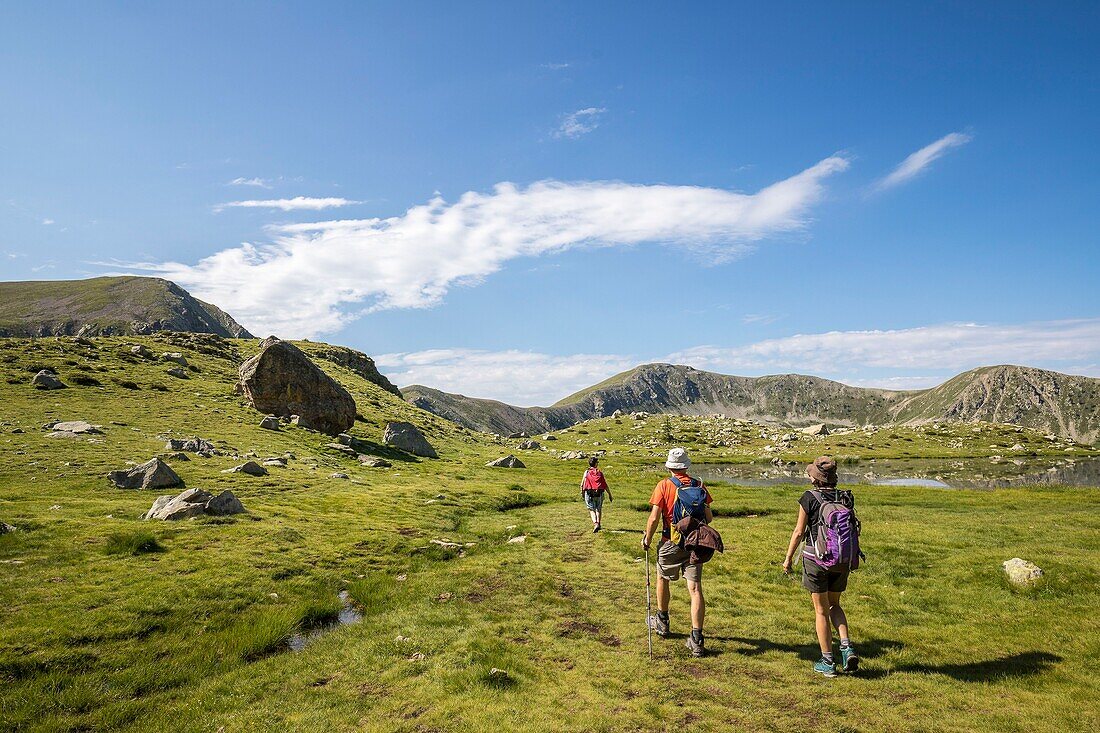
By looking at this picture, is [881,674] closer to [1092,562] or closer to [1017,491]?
[1092,562]

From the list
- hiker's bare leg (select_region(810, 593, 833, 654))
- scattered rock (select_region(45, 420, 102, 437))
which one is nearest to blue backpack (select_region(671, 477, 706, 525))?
hiker's bare leg (select_region(810, 593, 833, 654))

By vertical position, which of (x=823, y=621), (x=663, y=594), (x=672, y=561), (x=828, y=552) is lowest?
(x=663, y=594)

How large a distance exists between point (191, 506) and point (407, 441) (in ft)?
149

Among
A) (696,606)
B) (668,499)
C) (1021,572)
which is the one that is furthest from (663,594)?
(1021,572)

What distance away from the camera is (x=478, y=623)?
47.7 ft

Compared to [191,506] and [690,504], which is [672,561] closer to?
[690,504]

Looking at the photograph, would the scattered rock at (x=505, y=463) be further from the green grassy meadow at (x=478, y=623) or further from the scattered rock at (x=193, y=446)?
the green grassy meadow at (x=478, y=623)

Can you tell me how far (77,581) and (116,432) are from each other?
31.8m

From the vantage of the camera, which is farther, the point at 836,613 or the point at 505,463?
the point at 505,463

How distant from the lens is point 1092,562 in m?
16.2

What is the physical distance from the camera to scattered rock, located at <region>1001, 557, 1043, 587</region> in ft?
49.7

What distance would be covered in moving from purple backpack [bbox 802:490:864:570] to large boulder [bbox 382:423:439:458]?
61546 millimetres

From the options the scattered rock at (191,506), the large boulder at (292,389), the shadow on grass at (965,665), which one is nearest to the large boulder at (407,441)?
the large boulder at (292,389)

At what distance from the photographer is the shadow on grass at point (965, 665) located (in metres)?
10.0
